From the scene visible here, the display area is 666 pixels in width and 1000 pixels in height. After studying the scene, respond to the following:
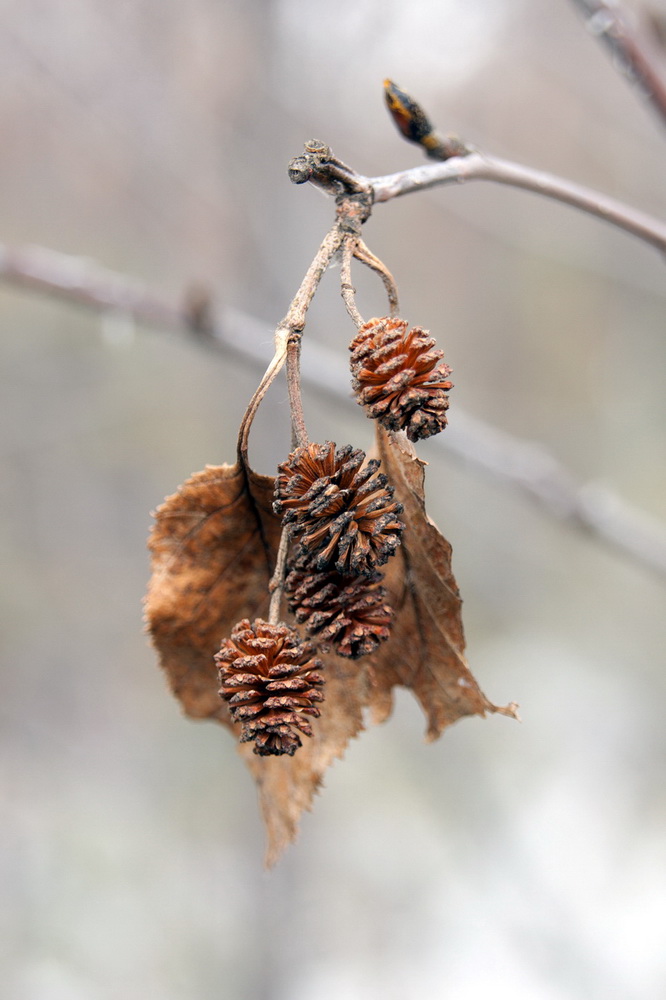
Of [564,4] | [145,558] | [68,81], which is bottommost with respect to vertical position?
[145,558]

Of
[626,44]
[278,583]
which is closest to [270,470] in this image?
[626,44]

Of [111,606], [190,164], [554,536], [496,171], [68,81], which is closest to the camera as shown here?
[496,171]

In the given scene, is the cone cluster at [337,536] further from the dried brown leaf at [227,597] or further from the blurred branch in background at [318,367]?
the blurred branch in background at [318,367]

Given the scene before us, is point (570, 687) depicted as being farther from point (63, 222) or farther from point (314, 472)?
point (314, 472)

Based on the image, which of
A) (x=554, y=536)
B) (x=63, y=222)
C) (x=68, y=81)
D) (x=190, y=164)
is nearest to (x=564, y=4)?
(x=190, y=164)

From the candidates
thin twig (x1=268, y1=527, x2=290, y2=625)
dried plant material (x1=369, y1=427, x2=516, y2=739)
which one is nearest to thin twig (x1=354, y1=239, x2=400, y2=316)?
dried plant material (x1=369, y1=427, x2=516, y2=739)

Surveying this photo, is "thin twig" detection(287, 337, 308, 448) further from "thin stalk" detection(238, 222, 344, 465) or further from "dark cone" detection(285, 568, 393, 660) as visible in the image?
"dark cone" detection(285, 568, 393, 660)

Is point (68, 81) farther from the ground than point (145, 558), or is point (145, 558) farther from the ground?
point (68, 81)
